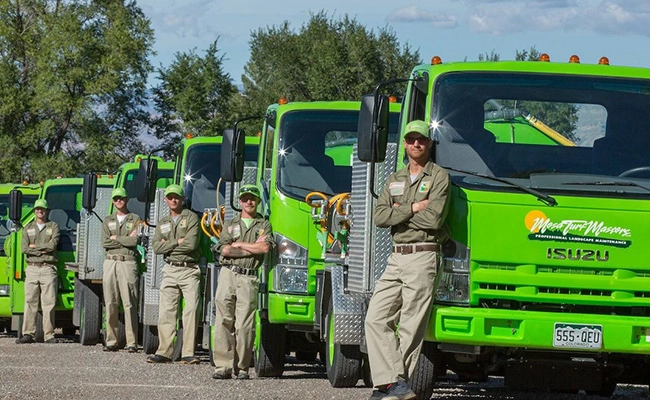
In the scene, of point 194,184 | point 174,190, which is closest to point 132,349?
point 194,184

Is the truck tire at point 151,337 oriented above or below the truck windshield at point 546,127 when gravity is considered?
below

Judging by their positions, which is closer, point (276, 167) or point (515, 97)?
point (515, 97)

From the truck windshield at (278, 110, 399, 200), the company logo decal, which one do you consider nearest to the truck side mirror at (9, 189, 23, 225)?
the truck windshield at (278, 110, 399, 200)

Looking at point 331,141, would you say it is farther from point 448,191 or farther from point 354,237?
point 448,191

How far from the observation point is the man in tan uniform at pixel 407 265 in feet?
35.1

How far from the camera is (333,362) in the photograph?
45.1ft

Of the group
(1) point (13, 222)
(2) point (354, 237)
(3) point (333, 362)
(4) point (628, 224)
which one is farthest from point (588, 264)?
(1) point (13, 222)

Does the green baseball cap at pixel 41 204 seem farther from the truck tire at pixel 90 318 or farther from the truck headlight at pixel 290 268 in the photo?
the truck headlight at pixel 290 268

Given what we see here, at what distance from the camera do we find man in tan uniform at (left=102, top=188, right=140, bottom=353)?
21016 millimetres

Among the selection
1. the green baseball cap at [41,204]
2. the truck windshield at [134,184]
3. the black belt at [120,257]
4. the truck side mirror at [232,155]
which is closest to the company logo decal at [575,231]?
the truck side mirror at [232,155]

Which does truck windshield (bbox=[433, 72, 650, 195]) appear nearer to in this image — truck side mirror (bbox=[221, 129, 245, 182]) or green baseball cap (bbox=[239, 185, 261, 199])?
green baseball cap (bbox=[239, 185, 261, 199])

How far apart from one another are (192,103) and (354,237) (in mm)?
43261

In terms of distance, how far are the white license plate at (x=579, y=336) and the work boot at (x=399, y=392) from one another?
1020 mm

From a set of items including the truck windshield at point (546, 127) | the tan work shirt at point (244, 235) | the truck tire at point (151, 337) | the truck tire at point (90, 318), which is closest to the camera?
the truck windshield at point (546, 127)
